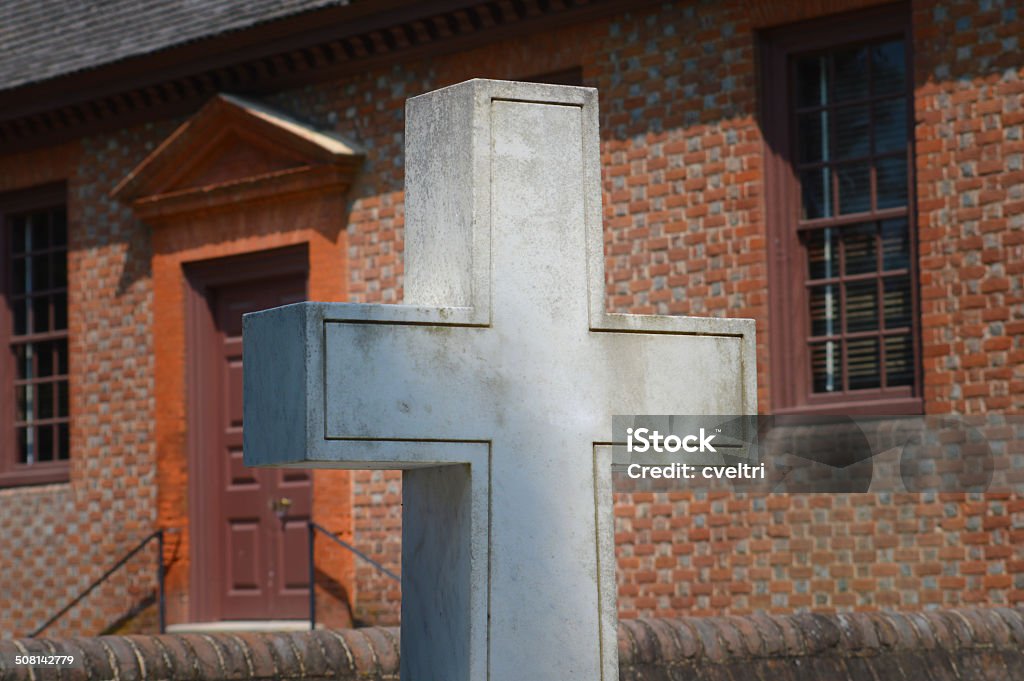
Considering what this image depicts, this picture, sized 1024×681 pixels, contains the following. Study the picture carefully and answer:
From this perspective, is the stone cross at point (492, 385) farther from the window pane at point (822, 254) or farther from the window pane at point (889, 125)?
the window pane at point (822, 254)

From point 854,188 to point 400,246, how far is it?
11.6 feet

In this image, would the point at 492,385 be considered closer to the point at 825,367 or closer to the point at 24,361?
the point at 825,367

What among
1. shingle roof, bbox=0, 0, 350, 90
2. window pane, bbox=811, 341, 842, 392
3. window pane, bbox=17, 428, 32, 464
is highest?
shingle roof, bbox=0, 0, 350, 90

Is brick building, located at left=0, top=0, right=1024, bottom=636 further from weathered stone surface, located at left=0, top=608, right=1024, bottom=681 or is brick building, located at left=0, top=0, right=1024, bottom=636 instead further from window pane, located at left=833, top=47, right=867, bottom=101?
weathered stone surface, located at left=0, top=608, right=1024, bottom=681

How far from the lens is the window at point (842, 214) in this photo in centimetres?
1091

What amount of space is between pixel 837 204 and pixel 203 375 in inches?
221

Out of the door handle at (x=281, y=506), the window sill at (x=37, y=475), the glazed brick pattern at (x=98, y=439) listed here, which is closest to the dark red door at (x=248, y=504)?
the door handle at (x=281, y=506)

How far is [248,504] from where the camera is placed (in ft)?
45.8

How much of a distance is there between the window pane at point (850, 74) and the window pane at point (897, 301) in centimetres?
122

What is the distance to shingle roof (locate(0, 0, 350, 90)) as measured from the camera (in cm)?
1373

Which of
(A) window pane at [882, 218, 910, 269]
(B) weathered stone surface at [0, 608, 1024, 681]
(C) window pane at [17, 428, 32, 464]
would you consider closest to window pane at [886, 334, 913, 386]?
(A) window pane at [882, 218, 910, 269]

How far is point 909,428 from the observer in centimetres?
1053

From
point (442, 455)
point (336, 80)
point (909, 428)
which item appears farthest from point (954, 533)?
point (442, 455)

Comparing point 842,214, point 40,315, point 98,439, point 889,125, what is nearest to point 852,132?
point 889,125
